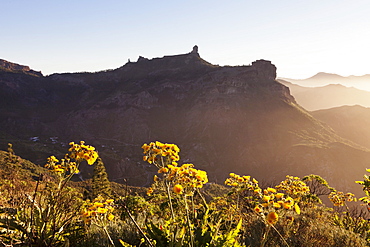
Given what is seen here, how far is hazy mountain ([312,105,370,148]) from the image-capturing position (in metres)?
135

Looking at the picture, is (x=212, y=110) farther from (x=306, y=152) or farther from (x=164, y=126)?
(x=306, y=152)

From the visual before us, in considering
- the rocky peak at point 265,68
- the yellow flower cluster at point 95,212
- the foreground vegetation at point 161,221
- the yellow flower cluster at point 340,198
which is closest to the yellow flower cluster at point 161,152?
the foreground vegetation at point 161,221

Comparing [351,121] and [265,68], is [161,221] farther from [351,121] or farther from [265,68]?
[351,121]

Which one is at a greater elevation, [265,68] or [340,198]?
[265,68]

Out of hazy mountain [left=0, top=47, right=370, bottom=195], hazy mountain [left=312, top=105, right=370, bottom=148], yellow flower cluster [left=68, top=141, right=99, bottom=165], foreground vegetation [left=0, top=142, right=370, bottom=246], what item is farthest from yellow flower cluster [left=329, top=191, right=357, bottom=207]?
hazy mountain [left=312, top=105, right=370, bottom=148]

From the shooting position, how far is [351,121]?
5773 inches

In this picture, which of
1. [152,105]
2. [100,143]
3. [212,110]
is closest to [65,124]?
[100,143]

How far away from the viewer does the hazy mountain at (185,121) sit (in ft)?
303

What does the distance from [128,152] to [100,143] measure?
60.0 ft

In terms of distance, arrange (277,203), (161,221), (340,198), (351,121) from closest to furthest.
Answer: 1. (277,203)
2. (161,221)
3. (340,198)
4. (351,121)

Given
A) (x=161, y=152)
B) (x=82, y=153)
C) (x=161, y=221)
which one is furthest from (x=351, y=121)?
(x=82, y=153)

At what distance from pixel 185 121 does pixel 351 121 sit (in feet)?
355

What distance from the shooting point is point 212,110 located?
126 meters

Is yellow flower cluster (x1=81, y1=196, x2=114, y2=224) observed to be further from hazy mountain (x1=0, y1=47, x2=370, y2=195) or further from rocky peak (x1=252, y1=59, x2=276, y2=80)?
rocky peak (x1=252, y1=59, x2=276, y2=80)
